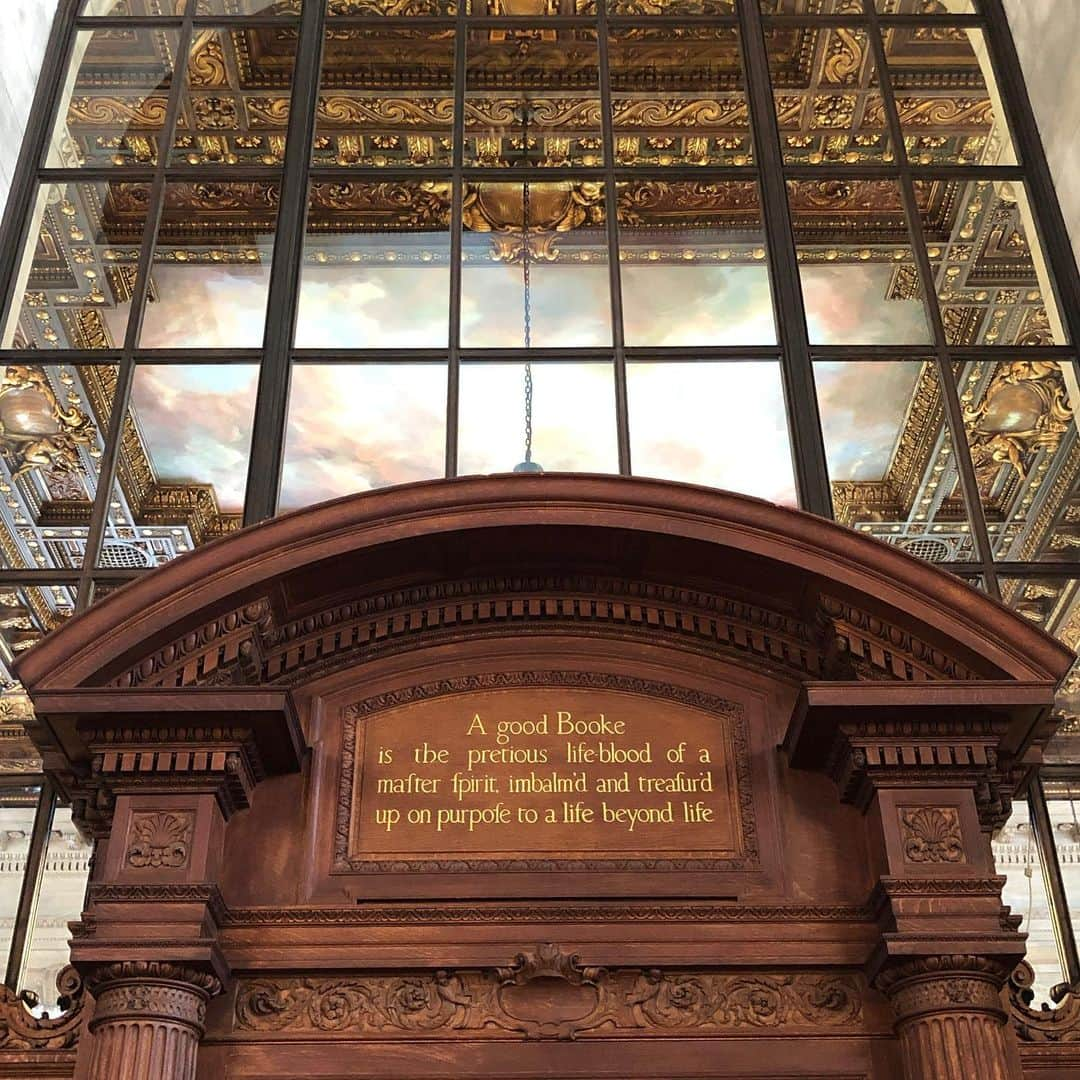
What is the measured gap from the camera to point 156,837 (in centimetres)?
496

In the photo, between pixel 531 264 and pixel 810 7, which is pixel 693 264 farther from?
pixel 810 7

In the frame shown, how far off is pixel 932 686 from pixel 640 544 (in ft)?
3.60

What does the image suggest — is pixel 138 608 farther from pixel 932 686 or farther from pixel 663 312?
pixel 663 312

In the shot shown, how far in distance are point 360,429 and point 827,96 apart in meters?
3.13

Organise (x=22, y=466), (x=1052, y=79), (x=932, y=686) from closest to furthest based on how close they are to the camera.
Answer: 1. (x=932, y=686)
2. (x=22, y=466)
3. (x=1052, y=79)

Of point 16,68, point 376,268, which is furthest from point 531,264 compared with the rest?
point 16,68

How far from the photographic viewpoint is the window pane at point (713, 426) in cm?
659

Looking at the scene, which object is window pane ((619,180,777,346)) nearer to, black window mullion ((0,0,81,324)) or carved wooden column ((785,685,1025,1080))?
carved wooden column ((785,685,1025,1080))

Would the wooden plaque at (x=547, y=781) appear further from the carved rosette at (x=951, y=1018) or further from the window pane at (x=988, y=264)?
the window pane at (x=988, y=264)

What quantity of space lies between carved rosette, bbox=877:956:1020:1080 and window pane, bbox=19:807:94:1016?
2.75 m

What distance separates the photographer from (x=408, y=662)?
18.2 feet

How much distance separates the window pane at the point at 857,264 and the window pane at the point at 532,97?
1.13 metres

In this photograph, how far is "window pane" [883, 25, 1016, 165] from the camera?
773 cm

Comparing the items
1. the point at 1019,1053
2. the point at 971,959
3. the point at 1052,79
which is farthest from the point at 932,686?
the point at 1052,79
